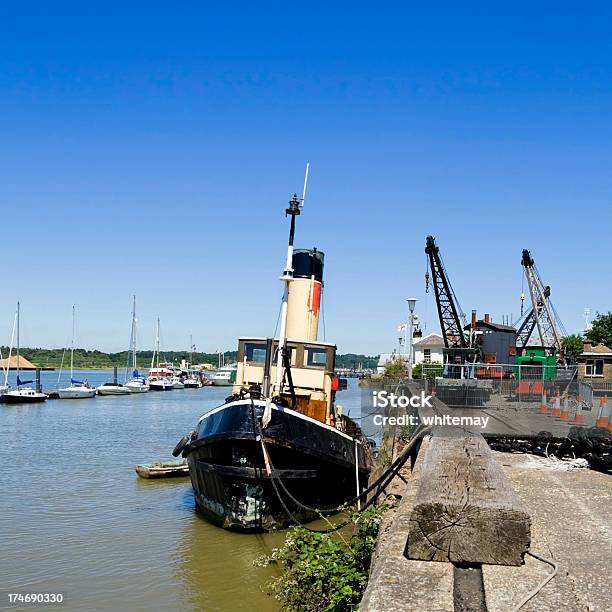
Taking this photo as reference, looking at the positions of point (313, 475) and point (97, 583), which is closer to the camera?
point (97, 583)

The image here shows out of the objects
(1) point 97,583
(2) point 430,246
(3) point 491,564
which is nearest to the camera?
(3) point 491,564

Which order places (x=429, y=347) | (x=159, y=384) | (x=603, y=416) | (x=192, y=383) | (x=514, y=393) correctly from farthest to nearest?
(x=192, y=383)
(x=159, y=384)
(x=429, y=347)
(x=514, y=393)
(x=603, y=416)

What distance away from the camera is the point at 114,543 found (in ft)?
43.8

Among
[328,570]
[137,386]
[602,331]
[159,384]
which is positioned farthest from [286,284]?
[159,384]

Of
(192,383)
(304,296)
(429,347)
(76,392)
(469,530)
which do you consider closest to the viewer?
(469,530)

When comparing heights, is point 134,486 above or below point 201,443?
below

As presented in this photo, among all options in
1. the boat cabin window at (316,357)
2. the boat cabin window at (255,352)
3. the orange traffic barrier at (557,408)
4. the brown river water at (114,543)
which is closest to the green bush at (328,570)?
the brown river water at (114,543)

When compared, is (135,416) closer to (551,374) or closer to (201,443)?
(551,374)

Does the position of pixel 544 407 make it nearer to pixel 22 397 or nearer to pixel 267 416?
pixel 267 416

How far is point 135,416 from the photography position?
47.4m

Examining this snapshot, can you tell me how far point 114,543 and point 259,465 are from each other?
3410 millimetres

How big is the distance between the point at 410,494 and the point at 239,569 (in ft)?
17.8

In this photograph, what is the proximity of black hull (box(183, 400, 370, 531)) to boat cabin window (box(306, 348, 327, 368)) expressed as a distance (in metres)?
2.53

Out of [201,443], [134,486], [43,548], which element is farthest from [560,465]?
[134,486]
